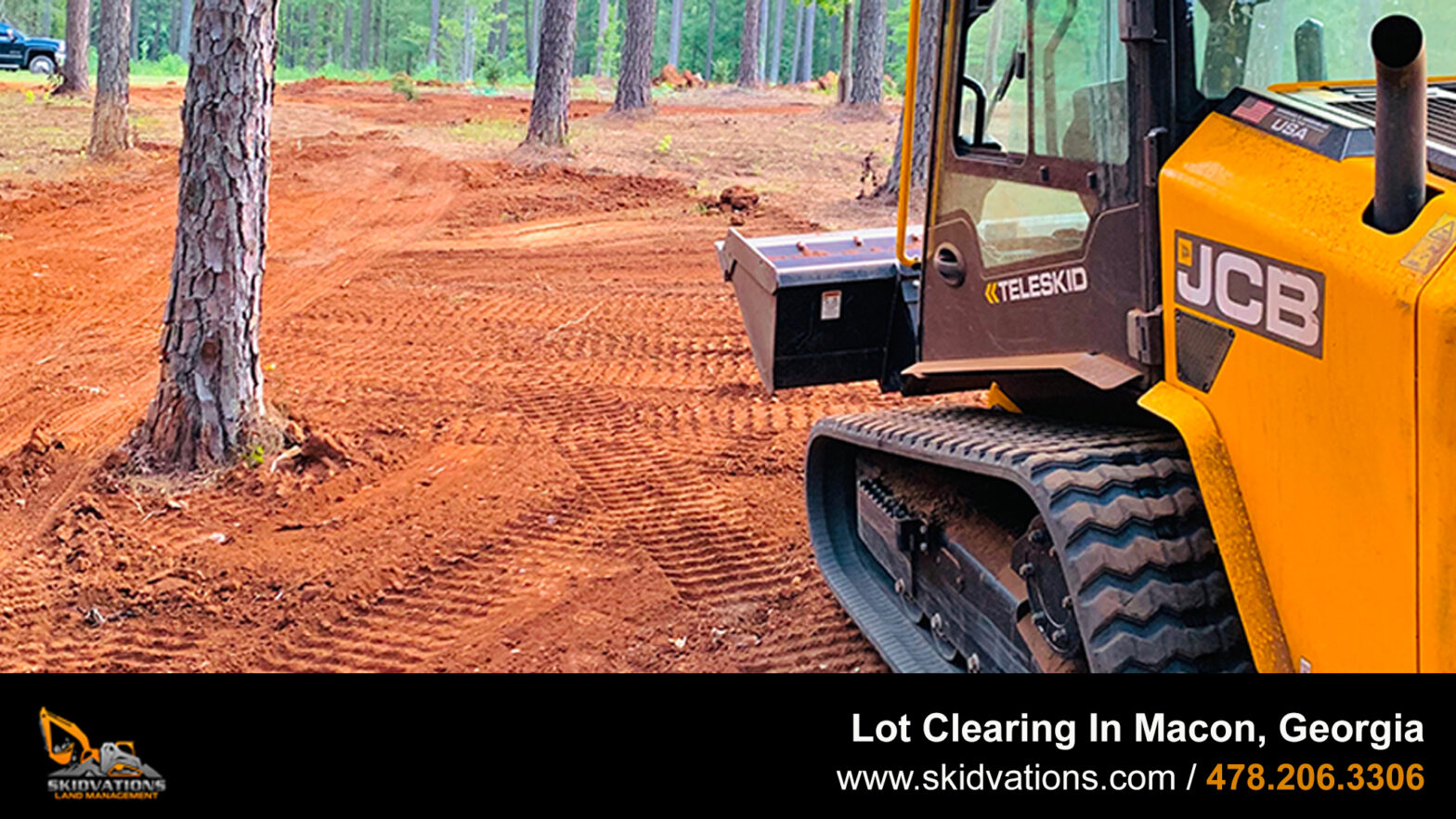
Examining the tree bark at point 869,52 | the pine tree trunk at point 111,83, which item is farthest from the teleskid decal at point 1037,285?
the tree bark at point 869,52

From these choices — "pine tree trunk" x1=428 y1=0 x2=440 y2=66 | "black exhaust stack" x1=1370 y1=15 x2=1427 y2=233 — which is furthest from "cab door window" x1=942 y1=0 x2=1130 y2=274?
"pine tree trunk" x1=428 y1=0 x2=440 y2=66

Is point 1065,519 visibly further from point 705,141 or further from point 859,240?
point 705,141

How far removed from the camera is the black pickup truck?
110ft

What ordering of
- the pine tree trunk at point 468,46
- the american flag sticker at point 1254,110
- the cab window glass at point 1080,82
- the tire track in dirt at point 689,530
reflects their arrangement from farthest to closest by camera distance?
the pine tree trunk at point 468,46 < the tire track in dirt at point 689,530 < the cab window glass at point 1080,82 < the american flag sticker at point 1254,110

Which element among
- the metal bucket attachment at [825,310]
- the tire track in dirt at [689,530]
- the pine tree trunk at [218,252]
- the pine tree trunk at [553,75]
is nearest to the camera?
the tire track in dirt at [689,530]

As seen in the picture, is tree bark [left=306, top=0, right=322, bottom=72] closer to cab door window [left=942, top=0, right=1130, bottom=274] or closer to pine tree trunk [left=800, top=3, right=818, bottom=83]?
pine tree trunk [left=800, top=3, right=818, bottom=83]

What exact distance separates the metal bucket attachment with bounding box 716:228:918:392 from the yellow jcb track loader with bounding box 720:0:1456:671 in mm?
745

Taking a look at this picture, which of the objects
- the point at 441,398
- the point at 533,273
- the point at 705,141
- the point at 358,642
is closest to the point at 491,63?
the point at 705,141

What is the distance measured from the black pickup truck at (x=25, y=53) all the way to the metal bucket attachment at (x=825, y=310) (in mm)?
32876

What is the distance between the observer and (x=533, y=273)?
12469 mm

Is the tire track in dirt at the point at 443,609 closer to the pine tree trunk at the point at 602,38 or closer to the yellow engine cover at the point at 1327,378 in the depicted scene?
the yellow engine cover at the point at 1327,378

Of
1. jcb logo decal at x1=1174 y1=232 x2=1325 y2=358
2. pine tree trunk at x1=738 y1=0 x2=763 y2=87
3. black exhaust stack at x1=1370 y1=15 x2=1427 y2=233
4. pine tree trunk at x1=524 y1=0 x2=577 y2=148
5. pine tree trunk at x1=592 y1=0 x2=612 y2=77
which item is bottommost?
jcb logo decal at x1=1174 y1=232 x2=1325 y2=358
